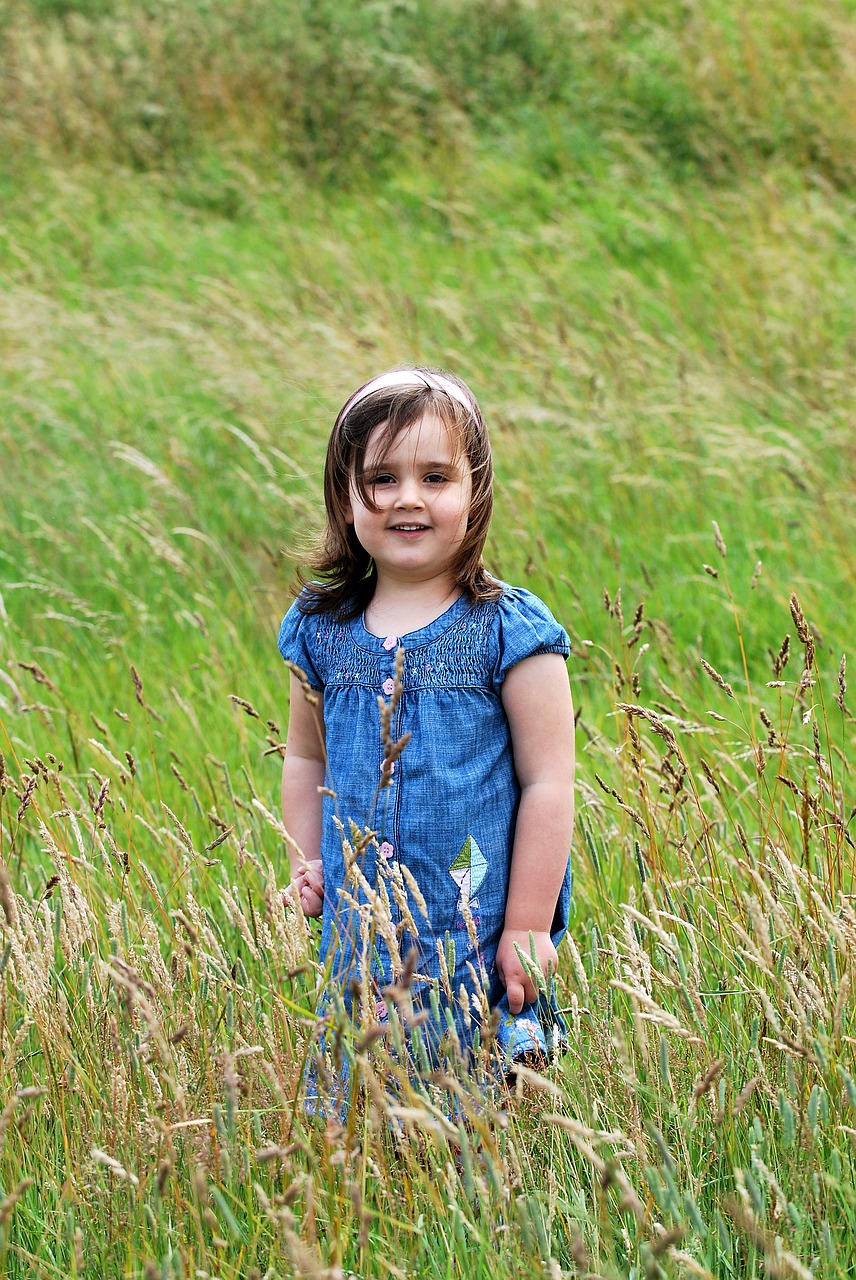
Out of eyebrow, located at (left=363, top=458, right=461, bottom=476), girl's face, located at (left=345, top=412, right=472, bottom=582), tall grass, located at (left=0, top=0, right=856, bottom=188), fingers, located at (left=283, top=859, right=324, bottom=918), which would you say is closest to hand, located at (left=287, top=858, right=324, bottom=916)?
fingers, located at (left=283, top=859, right=324, bottom=918)

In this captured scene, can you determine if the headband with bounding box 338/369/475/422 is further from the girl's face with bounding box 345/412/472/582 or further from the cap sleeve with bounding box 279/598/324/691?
the cap sleeve with bounding box 279/598/324/691

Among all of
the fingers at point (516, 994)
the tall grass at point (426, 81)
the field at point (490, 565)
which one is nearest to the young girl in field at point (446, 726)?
the fingers at point (516, 994)

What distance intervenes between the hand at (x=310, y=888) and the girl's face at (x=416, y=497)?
0.57 m

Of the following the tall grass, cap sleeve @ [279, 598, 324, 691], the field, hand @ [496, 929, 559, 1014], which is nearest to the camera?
the field

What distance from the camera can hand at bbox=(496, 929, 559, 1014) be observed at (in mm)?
2100

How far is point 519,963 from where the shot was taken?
2104 millimetres

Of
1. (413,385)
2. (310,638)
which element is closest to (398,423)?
(413,385)

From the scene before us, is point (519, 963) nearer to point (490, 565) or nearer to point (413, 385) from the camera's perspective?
point (413, 385)

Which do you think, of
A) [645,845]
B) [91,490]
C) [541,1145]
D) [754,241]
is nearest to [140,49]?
[754,241]

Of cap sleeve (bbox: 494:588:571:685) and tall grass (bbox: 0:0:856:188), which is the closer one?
cap sleeve (bbox: 494:588:571:685)

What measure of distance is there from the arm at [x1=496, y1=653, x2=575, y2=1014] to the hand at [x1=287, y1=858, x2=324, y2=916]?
13.8 inches

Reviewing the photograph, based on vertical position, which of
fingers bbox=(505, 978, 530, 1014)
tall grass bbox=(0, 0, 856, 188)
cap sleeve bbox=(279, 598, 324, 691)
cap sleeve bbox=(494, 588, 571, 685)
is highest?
tall grass bbox=(0, 0, 856, 188)

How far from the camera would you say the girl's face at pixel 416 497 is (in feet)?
7.12

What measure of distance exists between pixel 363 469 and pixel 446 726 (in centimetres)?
46
